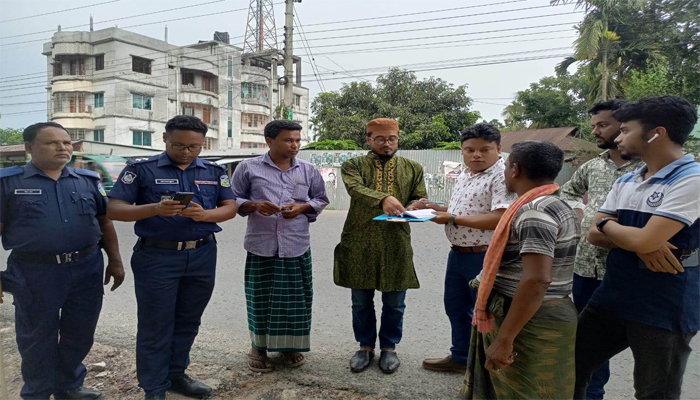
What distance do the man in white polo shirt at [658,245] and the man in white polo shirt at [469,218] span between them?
83 centimetres

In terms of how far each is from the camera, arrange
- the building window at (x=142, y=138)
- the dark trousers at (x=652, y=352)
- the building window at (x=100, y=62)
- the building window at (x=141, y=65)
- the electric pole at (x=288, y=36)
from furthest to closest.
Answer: the building window at (x=142, y=138)
the building window at (x=141, y=65)
the building window at (x=100, y=62)
the electric pole at (x=288, y=36)
the dark trousers at (x=652, y=352)

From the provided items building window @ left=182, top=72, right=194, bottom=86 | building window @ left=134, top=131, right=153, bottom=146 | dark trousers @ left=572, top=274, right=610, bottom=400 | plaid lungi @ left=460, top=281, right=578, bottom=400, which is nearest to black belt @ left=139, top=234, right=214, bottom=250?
plaid lungi @ left=460, top=281, right=578, bottom=400

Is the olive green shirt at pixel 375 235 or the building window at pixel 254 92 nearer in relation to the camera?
the olive green shirt at pixel 375 235

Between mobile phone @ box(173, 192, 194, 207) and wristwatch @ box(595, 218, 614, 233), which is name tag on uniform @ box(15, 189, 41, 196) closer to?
mobile phone @ box(173, 192, 194, 207)

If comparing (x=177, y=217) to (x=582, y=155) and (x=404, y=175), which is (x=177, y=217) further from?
(x=582, y=155)

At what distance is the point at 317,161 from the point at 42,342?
13.0 m

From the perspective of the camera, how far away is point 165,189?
2.76 metres

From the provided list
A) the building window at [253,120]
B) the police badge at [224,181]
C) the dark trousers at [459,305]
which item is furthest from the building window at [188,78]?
the dark trousers at [459,305]

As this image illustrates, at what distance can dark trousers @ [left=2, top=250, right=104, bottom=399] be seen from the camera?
2502 millimetres

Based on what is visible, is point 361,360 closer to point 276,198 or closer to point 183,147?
point 276,198

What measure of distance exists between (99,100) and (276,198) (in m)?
27.3

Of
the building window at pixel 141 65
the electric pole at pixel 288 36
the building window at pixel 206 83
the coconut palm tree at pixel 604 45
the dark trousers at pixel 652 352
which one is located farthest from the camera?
the building window at pixel 206 83

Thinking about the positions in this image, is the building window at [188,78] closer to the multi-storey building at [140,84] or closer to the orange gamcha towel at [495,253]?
the multi-storey building at [140,84]

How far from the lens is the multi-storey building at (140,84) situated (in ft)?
78.7
